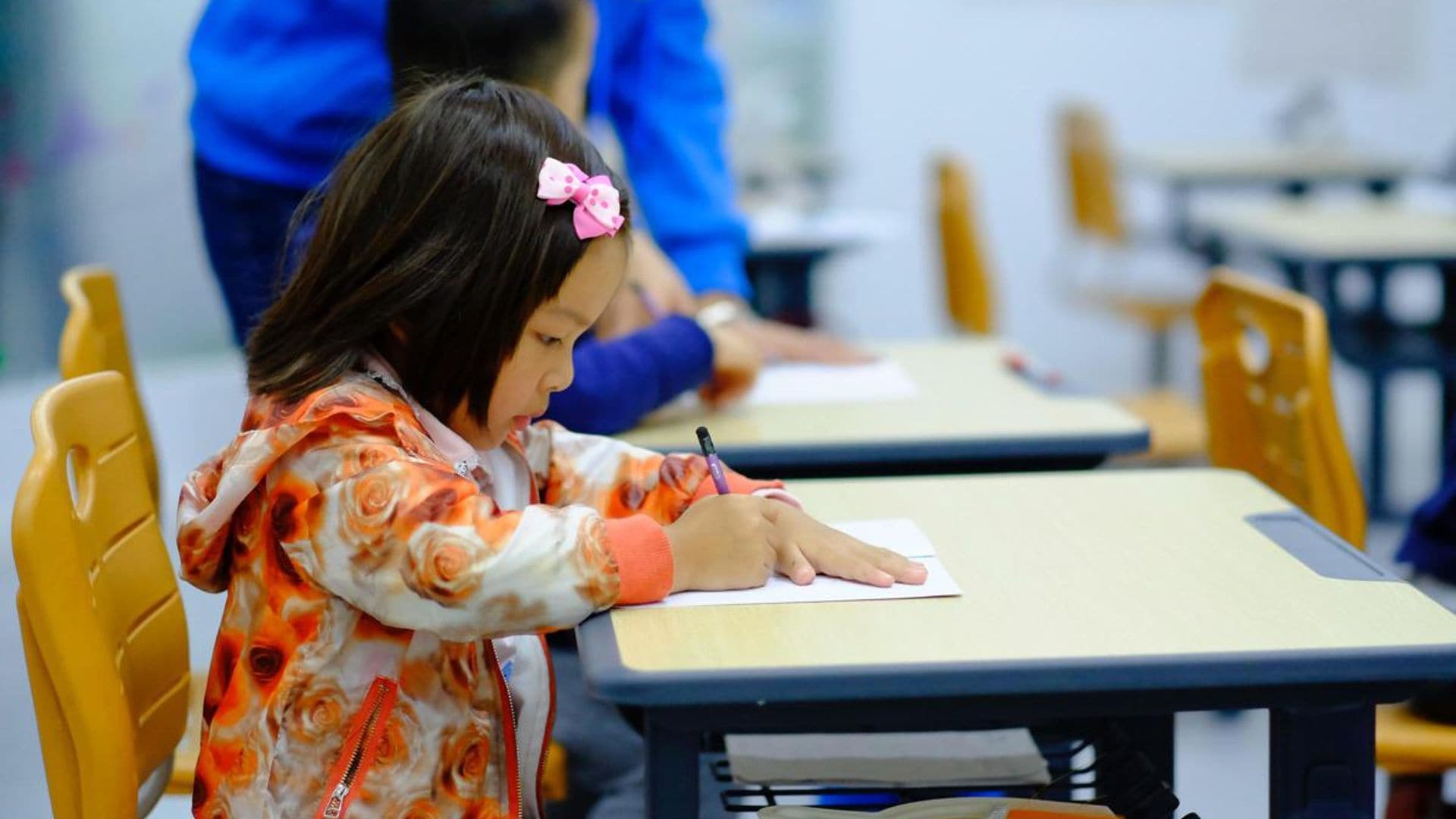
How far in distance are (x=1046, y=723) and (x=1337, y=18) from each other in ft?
17.7

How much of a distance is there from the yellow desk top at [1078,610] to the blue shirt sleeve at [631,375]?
0.27 m

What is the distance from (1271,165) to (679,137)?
335 cm

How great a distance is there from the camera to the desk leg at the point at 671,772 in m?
0.98

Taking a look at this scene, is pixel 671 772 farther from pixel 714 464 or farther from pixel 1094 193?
pixel 1094 193

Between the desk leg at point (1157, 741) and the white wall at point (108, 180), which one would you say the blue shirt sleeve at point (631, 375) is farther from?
the white wall at point (108, 180)

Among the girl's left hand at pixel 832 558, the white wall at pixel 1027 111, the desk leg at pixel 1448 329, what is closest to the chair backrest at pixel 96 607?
the girl's left hand at pixel 832 558

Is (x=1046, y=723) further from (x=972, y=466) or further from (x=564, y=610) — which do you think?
(x=564, y=610)

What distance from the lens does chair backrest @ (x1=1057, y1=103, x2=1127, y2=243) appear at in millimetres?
4992

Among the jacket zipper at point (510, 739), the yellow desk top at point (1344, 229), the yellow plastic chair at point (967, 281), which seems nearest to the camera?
the jacket zipper at point (510, 739)

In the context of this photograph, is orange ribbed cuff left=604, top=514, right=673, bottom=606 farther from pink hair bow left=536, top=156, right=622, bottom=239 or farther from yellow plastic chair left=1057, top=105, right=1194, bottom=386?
yellow plastic chair left=1057, top=105, right=1194, bottom=386

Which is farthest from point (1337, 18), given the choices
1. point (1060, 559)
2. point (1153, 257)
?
point (1060, 559)

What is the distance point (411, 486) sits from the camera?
3.33ft

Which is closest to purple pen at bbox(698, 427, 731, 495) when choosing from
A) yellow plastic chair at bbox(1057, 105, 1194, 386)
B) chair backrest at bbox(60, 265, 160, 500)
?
chair backrest at bbox(60, 265, 160, 500)

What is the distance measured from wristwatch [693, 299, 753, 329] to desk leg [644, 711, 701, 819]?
0.84 meters
